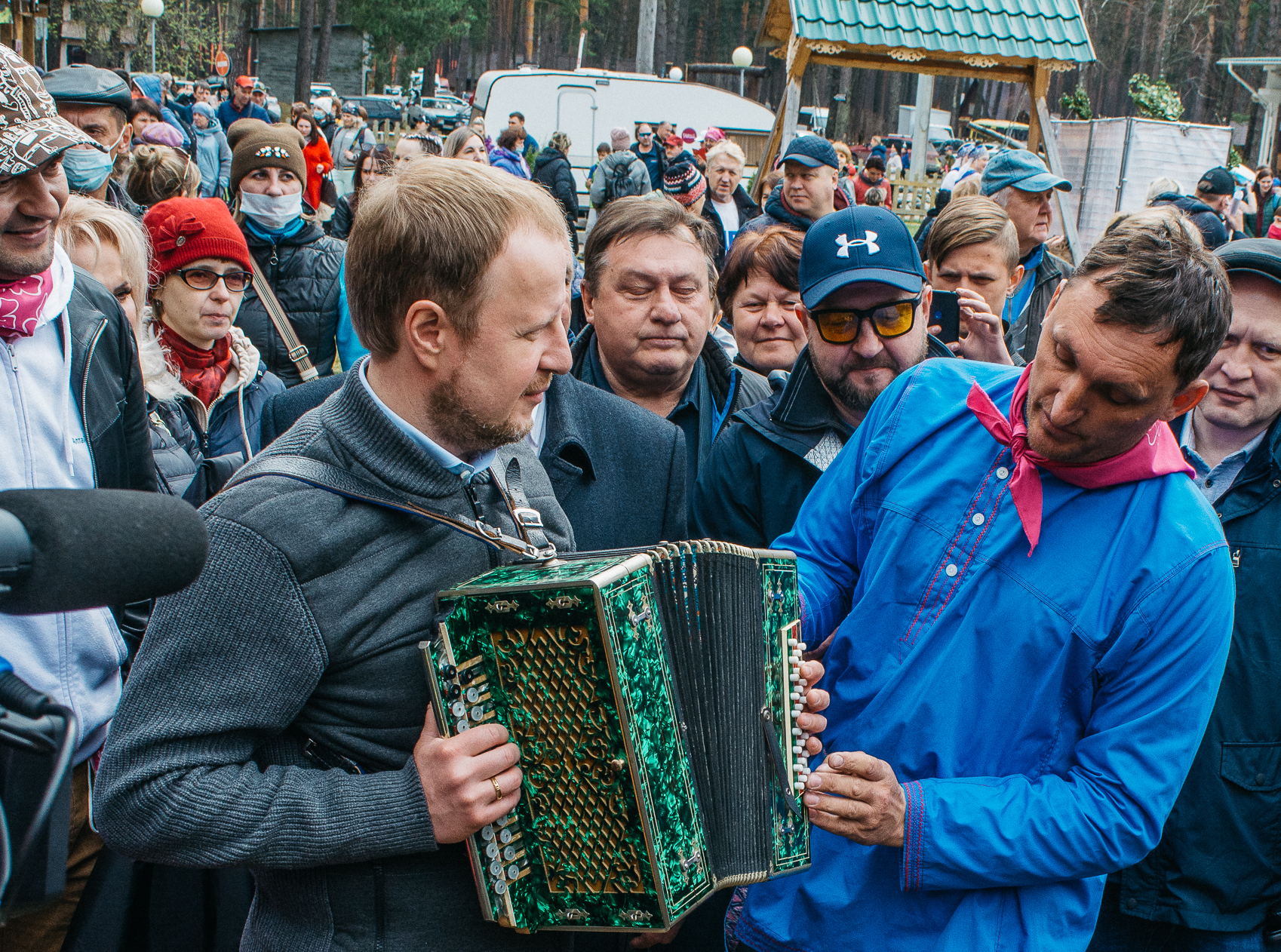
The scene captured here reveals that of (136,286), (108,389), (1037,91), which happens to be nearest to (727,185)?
(1037,91)

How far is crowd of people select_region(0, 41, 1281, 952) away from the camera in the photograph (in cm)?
166

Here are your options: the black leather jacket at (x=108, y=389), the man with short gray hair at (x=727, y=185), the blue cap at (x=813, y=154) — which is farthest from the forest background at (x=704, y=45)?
the black leather jacket at (x=108, y=389)

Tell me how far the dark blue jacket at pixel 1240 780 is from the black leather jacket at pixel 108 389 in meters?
2.53

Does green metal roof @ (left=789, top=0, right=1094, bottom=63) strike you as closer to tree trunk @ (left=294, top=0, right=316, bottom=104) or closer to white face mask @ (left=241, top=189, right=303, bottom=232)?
white face mask @ (left=241, top=189, right=303, bottom=232)

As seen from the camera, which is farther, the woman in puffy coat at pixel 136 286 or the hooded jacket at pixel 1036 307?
the hooded jacket at pixel 1036 307

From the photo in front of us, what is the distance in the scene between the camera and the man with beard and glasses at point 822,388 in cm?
291

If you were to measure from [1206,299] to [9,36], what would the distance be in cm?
1708

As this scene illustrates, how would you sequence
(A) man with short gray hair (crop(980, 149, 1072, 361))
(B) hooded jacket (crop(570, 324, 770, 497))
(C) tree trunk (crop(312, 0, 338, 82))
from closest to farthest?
(B) hooded jacket (crop(570, 324, 770, 497)) < (A) man with short gray hair (crop(980, 149, 1072, 361)) < (C) tree trunk (crop(312, 0, 338, 82))

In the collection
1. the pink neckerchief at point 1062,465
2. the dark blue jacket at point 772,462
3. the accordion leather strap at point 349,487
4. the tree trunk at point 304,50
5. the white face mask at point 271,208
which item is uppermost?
the tree trunk at point 304,50

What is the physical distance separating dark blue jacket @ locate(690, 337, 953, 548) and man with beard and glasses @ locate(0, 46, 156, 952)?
1.55 meters

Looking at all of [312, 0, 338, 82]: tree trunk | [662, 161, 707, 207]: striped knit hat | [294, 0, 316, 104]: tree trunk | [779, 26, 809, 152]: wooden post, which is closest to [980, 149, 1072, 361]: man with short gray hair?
[779, 26, 809, 152]: wooden post

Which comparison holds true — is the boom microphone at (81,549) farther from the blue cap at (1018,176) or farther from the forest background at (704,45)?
the forest background at (704,45)

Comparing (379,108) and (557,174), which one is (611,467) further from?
(379,108)

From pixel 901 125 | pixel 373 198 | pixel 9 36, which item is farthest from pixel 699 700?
pixel 901 125
